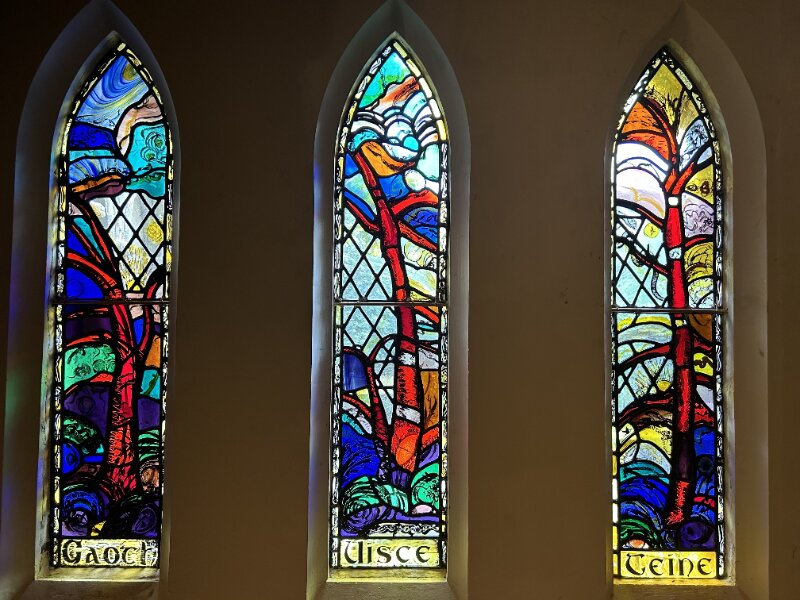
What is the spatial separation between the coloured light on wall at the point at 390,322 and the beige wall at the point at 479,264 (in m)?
0.22

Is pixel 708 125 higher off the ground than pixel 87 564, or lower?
higher

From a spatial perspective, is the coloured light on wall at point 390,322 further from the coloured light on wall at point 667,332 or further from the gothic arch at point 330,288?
the coloured light on wall at point 667,332

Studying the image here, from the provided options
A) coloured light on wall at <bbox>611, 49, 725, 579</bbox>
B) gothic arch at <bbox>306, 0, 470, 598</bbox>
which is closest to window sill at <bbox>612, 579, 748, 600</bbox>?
coloured light on wall at <bbox>611, 49, 725, 579</bbox>

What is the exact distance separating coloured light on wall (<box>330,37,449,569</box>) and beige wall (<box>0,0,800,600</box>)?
8.7 inches

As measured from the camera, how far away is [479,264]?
2.45 m

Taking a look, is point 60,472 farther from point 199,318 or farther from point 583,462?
point 583,462

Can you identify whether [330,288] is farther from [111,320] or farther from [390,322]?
[111,320]

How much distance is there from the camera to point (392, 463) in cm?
261

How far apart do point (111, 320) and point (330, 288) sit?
89 cm

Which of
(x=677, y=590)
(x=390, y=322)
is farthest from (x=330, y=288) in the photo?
(x=677, y=590)

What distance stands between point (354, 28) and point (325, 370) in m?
1.31

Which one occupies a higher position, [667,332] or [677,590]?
[667,332]

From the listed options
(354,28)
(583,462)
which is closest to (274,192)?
(354,28)

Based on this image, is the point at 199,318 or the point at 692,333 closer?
the point at 199,318
